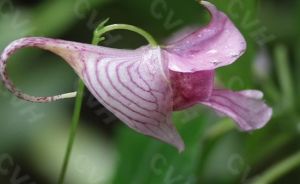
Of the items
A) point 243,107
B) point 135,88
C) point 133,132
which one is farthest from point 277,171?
point 135,88

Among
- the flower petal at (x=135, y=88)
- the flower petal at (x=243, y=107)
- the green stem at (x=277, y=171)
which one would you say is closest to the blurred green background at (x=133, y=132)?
the green stem at (x=277, y=171)

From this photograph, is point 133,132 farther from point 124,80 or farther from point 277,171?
point 124,80

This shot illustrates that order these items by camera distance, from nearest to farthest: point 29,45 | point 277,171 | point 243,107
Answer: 1. point 29,45
2. point 243,107
3. point 277,171

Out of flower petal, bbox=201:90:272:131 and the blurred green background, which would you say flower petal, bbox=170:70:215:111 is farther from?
the blurred green background

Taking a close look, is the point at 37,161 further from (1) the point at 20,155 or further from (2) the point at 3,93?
(2) the point at 3,93

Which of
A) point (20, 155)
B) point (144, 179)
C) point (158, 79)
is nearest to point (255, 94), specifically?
point (158, 79)

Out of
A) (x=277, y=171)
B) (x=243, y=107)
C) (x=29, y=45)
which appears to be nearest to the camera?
(x=29, y=45)

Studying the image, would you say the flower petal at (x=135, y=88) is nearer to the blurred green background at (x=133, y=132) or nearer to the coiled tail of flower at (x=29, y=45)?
the coiled tail of flower at (x=29, y=45)
